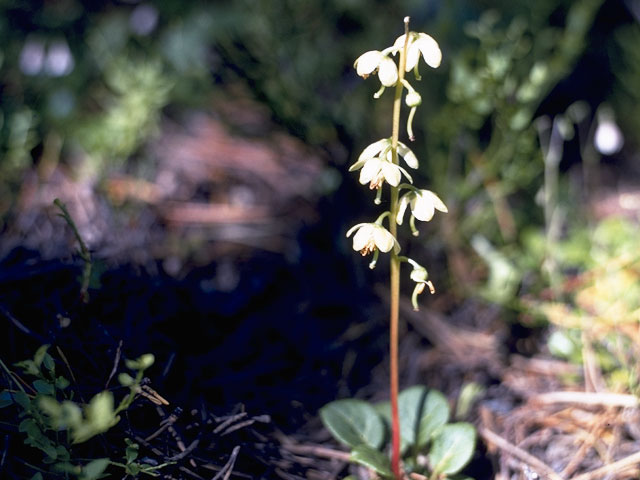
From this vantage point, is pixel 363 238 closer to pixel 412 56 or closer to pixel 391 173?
pixel 391 173

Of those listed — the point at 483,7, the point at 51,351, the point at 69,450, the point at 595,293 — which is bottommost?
the point at 69,450

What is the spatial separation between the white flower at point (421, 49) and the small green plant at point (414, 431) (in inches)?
33.1

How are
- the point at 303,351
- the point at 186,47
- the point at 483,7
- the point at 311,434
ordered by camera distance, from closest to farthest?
the point at 311,434, the point at 303,351, the point at 483,7, the point at 186,47

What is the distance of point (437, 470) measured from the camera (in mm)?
1362

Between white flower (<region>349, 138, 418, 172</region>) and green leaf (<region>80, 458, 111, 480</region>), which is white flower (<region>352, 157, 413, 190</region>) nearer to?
white flower (<region>349, 138, 418, 172</region>)

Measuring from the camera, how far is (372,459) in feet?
4.25

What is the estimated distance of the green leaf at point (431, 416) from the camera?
1442 mm

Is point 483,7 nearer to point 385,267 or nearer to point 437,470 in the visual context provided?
point 385,267

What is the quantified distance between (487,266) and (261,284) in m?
0.83

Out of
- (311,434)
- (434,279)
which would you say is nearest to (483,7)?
(434,279)

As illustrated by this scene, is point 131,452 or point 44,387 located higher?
point 44,387

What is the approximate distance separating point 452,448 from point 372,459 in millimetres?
218

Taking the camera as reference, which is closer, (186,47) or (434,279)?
(434,279)

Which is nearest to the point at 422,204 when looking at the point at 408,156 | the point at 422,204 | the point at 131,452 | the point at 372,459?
the point at 422,204
